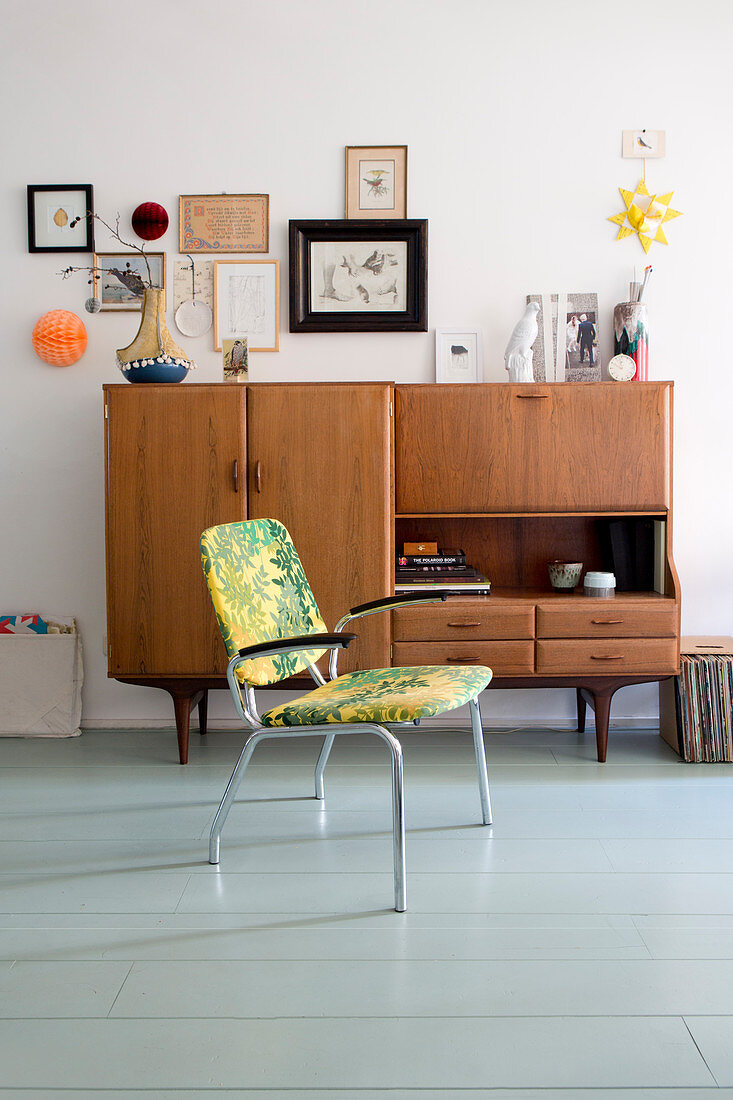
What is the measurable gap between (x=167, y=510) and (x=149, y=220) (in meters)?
1.13

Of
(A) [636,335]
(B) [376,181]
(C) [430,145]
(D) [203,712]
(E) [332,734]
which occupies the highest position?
(C) [430,145]

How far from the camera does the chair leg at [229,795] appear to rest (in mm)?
2082

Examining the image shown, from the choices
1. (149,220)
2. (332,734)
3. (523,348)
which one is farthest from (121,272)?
(332,734)

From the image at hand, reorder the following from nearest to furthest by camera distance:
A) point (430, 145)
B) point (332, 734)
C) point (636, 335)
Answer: point (332, 734)
point (636, 335)
point (430, 145)

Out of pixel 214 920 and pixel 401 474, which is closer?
pixel 214 920

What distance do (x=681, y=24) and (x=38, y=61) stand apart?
2.41 metres

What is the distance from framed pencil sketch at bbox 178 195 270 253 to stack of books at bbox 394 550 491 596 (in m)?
1.34

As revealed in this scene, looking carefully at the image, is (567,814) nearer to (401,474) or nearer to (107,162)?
(401,474)

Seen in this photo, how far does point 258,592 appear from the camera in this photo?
7.94ft

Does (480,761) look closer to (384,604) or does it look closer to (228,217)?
(384,604)

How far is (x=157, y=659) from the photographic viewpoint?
3.05 metres

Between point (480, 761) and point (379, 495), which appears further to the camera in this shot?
point (379, 495)

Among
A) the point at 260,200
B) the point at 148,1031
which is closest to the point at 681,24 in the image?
the point at 260,200

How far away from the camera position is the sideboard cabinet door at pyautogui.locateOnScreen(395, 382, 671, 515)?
3062 millimetres
